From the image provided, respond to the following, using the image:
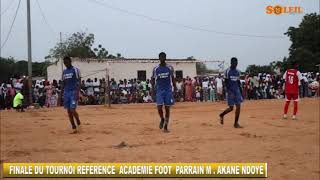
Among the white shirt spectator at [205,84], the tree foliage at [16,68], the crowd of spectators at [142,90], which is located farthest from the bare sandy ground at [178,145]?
the tree foliage at [16,68]

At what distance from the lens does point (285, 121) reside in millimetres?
13625

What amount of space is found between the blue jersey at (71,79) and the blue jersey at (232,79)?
3.63 meters

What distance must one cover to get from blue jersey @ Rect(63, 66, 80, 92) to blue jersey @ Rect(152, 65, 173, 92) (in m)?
1.81

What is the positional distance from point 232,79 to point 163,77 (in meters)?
2.00

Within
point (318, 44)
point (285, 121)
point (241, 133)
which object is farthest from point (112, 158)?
point (318, 44)

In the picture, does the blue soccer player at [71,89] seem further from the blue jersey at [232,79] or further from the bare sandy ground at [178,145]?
the blue jersey at [232,79]

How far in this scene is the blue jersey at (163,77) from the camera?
10609mm

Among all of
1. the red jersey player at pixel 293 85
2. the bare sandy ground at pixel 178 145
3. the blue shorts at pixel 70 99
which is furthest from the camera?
the red jersey player at pixel 293 85

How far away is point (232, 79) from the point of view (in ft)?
38.3

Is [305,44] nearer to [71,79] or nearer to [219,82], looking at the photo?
[219,82]

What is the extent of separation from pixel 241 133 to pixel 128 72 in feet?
93.1

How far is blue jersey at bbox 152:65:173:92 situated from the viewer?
1061 centimetres
